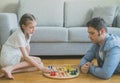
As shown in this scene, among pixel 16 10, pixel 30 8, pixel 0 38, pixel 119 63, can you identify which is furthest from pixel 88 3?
pixel 119 63

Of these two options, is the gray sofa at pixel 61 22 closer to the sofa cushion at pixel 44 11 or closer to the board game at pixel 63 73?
the sofa cushion at pixel 44 11

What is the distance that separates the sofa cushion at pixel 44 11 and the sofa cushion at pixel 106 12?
524 mm

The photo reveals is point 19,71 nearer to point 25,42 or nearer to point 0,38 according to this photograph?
point 25,42

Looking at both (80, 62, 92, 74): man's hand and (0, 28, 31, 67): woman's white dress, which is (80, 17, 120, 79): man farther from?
(0, 28, 31, 67): woman's white dress

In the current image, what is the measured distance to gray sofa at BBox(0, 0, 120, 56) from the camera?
2850 mm

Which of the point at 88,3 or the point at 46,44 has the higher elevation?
the point at 88,3

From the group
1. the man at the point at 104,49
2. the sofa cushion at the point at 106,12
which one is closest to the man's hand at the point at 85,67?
the man at the point at 104,49

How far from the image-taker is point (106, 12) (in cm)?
331

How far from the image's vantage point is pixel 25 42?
2.20 m

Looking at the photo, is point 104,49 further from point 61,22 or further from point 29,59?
point 61,22

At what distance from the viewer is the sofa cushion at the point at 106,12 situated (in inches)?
129

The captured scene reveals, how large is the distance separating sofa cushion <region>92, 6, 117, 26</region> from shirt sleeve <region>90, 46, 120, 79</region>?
1.39 m

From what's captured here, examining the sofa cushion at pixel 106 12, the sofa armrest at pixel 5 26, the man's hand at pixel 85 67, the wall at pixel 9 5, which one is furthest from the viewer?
the wall at pixel 9 5

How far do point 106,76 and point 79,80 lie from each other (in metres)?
0.22
